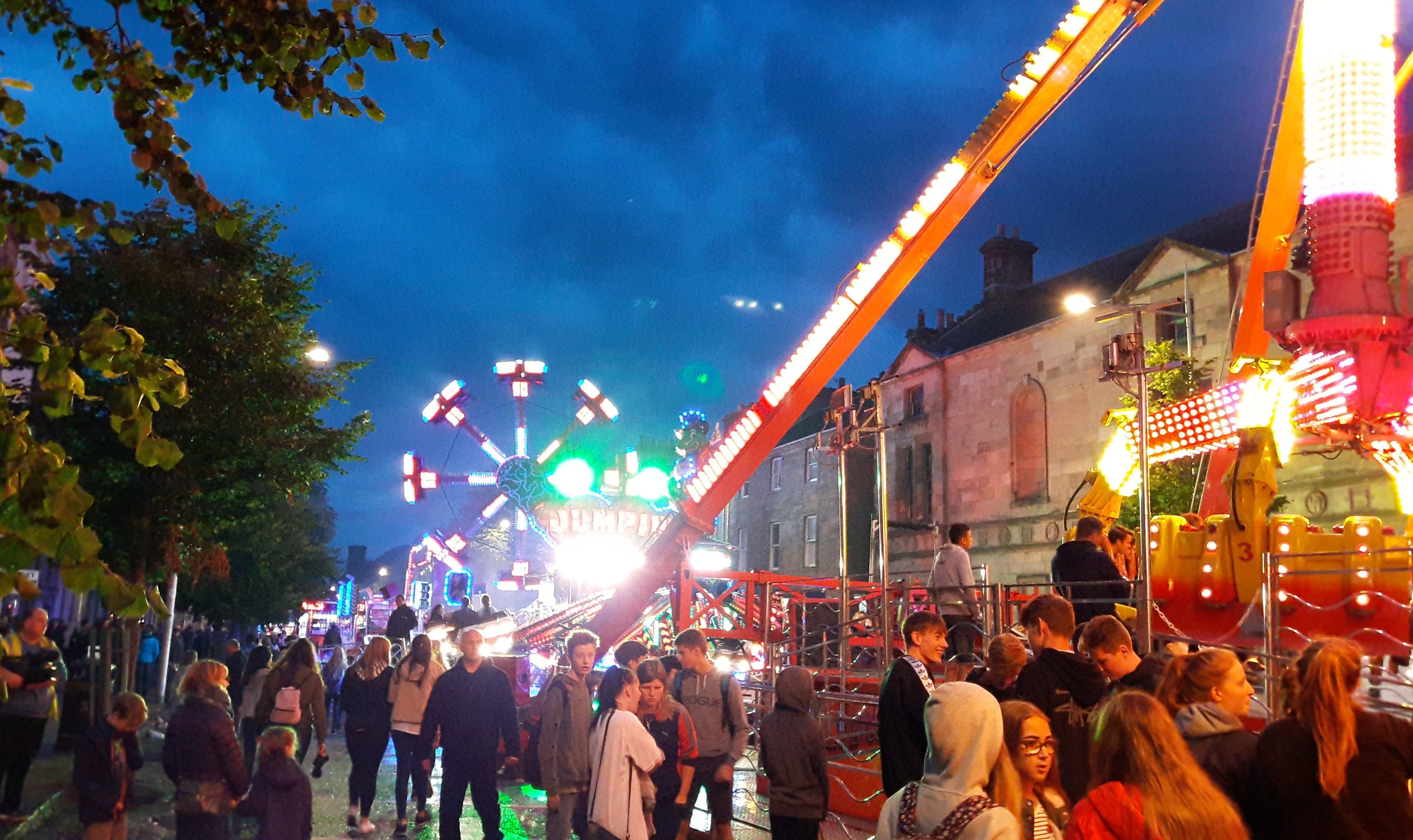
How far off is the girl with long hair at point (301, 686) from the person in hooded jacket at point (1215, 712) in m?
8.46

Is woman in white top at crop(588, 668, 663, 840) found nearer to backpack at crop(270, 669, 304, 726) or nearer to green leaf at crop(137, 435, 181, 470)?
green leaf at crop(137, 435, 181, 470)

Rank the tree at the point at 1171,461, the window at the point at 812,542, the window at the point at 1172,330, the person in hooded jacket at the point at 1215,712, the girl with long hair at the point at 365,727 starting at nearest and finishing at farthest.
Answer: the person in hooded jacket at the point at 1215,712, the girl with long hair at the point at 365,727, the tree at the point at 1171,461, the window at the point at 1172,330, the window at the point at 812,542

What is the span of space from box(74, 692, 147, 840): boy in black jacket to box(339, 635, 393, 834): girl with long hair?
10.8 feet

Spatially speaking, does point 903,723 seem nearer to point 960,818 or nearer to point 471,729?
point 960,818

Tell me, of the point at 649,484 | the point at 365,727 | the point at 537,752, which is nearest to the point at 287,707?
the point at 365,727

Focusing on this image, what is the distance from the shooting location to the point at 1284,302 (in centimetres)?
1206

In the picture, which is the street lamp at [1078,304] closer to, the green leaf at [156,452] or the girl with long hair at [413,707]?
the girl with long hair at [413,707]

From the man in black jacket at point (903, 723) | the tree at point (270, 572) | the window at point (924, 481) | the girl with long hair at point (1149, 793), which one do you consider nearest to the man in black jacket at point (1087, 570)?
the man in black jacket at point (903, 723)

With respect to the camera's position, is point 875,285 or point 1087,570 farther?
point 875,285

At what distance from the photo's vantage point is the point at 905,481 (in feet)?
133

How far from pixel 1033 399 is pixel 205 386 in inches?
950

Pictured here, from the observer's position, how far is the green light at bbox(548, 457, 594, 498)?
31547 mm

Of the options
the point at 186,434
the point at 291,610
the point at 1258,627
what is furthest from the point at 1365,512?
the point at 291,610

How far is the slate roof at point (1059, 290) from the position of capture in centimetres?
3077
